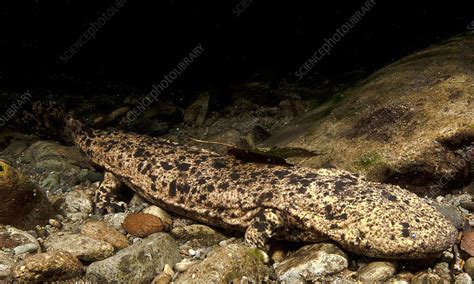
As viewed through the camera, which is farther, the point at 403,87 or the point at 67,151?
the point at 67,151

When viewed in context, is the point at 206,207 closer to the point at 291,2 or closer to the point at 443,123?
the point at 443,123

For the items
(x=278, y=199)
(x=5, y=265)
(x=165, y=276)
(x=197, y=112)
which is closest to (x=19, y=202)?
(x=5, y=265)

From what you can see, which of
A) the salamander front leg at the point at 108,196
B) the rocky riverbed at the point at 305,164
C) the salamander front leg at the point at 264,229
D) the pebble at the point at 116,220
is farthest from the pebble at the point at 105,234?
the salamander front leg at the point at 264,229

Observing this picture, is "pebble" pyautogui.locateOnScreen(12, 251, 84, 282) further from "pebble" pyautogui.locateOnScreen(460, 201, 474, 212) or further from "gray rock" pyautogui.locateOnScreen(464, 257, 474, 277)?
"pebble" pyautogui.locateOnScreen(460, 201, 474, 212)

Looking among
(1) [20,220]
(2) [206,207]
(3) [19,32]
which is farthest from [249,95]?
(3) [19,32]

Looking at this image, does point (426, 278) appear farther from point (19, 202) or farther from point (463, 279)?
point (19, 202)
